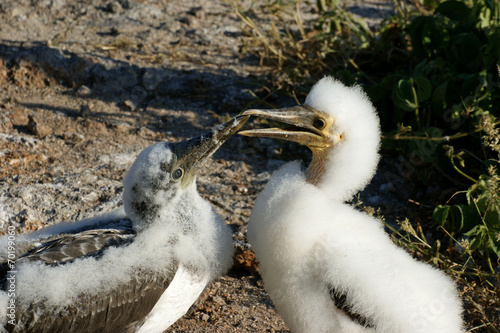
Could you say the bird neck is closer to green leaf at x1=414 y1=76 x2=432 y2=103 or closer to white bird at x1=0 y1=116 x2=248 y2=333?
white bird at x1=0 y1=116 x2=248 y2=333

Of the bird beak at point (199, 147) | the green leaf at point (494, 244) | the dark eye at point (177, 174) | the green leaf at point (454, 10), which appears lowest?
the green leaf at point (494, 244)

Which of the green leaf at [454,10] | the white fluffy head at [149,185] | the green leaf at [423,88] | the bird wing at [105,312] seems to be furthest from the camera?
the green leaf at [454,10]

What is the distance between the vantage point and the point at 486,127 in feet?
11.3

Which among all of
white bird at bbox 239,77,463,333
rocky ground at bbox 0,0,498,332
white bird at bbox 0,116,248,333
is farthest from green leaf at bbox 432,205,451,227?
white bird at bbox 0,116,248,333

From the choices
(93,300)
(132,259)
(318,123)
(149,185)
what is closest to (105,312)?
(93,300)

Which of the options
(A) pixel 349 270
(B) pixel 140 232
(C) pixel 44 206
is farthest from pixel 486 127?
(C) pixel 44 206

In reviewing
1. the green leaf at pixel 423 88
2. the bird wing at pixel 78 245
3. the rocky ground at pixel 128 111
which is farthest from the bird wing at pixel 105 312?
the green leaf at pixel 423 88

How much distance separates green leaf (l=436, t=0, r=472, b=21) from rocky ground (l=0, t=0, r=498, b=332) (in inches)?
49.0

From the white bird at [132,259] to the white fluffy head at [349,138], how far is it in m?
0.51

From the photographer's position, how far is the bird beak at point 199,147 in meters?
3.21

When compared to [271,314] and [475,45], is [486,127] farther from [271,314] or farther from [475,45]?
[271,314]

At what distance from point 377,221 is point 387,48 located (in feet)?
8.84

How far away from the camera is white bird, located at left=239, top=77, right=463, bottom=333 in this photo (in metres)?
2.85

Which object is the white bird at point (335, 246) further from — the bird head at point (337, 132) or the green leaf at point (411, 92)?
the green leaf at point (411, 92)
